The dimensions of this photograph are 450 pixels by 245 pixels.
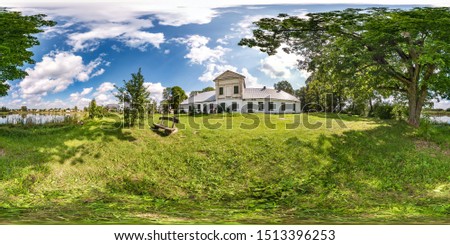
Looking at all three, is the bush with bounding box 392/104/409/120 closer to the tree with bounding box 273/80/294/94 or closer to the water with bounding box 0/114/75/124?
the tree with bounding box 273/80/294/94

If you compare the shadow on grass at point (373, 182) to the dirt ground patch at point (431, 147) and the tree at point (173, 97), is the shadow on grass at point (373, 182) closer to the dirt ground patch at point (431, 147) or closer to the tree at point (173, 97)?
the dirt ground patch at point (431, 147)

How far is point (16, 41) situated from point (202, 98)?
2.23 meters

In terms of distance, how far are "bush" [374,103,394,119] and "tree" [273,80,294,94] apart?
1.05m

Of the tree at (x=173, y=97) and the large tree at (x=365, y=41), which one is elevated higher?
the large tree at (x=365, y=41)

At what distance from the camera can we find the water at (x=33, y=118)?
3967 mm

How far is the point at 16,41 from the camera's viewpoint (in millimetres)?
4234

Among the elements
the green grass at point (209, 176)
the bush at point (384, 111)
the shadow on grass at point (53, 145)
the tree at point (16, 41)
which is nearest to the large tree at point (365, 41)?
the bush at point (384, 111)

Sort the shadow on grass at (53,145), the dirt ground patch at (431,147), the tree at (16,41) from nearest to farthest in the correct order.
→ the shadow on grass at (53,145), the tree at (16,41), the dirt ground patch at (431,147)

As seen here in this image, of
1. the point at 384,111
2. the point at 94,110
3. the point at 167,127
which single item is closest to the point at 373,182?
the point at 384,111

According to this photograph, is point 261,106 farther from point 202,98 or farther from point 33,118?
point 33,118

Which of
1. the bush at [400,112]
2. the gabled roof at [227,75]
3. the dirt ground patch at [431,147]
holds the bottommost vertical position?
the dirt ground patch at [431,147]

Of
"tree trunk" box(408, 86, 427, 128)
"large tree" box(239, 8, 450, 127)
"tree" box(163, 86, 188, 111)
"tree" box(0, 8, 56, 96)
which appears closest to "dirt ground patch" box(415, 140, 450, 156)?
"tree trunk" box(408, 86, 427, 128)

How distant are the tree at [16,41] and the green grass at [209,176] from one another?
63 cm

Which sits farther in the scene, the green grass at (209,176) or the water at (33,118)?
the water at (33,118)
